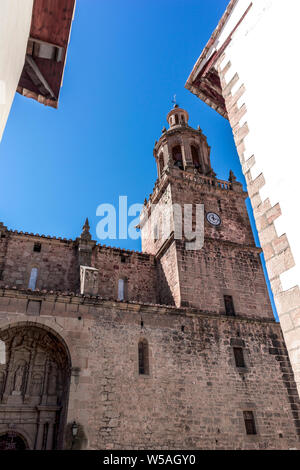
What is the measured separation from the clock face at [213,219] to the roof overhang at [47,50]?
13.1 meters

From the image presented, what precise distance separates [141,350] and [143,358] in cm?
29

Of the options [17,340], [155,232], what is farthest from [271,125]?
[155,232]

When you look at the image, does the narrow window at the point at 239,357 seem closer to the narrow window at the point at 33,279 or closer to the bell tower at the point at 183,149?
the narrow window at the point at 33,279

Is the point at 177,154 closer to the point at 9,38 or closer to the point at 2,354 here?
the point at 2,354

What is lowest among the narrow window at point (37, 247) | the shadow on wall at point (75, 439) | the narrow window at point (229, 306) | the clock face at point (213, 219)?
the shadow on wall at point (75, 439)

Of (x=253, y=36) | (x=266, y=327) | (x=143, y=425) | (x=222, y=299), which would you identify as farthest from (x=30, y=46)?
(x=266, y=327)

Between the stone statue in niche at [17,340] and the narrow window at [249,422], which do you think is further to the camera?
the narrow window at [249,422]

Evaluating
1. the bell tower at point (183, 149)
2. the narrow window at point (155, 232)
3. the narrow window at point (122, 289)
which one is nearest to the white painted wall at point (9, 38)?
the narrow window at point (122, 289)

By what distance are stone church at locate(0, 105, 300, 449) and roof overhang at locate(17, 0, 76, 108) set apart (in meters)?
7.95

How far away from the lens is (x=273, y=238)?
3730 millimetres

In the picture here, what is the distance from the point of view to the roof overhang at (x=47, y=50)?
15.0 ft

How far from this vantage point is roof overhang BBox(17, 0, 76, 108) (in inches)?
180

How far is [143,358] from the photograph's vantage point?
12.4 m
